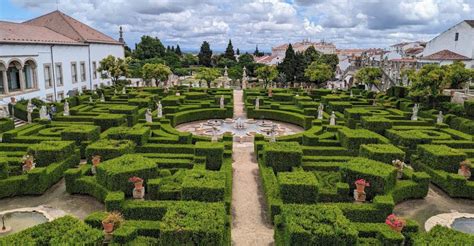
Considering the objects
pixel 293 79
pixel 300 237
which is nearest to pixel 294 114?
pixel 300 237

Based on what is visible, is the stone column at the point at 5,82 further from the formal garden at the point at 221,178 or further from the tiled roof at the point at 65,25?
the tiled roof at the point at 65,25

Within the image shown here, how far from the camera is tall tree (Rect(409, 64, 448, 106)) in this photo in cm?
3265

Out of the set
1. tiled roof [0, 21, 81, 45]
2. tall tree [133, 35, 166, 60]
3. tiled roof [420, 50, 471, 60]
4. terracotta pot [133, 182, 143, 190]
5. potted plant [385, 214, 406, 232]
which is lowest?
potted plant [385, 214, 406, 232]

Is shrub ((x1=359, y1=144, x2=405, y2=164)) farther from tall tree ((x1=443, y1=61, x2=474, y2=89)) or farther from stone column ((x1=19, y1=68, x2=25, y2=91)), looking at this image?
stone column ((x1=19, y1=68, x2=25, y2=91))

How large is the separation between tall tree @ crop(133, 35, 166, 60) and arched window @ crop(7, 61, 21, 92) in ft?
184

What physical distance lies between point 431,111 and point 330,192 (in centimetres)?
2216

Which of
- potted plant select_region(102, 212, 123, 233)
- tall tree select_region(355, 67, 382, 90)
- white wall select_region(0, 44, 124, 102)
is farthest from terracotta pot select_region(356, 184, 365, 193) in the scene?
tall tree select_region(355, 67, 382, 90)

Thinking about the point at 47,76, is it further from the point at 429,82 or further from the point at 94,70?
the point at 429,82

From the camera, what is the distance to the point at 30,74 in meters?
37.4

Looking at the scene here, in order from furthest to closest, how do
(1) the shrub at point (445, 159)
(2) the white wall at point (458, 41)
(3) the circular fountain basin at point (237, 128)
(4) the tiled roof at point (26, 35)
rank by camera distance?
1. (2) the white wall at point (458, 41)
2. (4) the tiled roof at point (26, 35)
3. (3) the circular fountain basin at point (237, 128)
4. (1) the shrub at point (445, 159)

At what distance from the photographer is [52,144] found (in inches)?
739

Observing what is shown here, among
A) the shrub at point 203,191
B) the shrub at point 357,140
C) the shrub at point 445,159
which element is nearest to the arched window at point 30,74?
the shrub at point 203,191

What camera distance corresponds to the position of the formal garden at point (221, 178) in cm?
1051

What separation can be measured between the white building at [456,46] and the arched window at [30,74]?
4828cm
